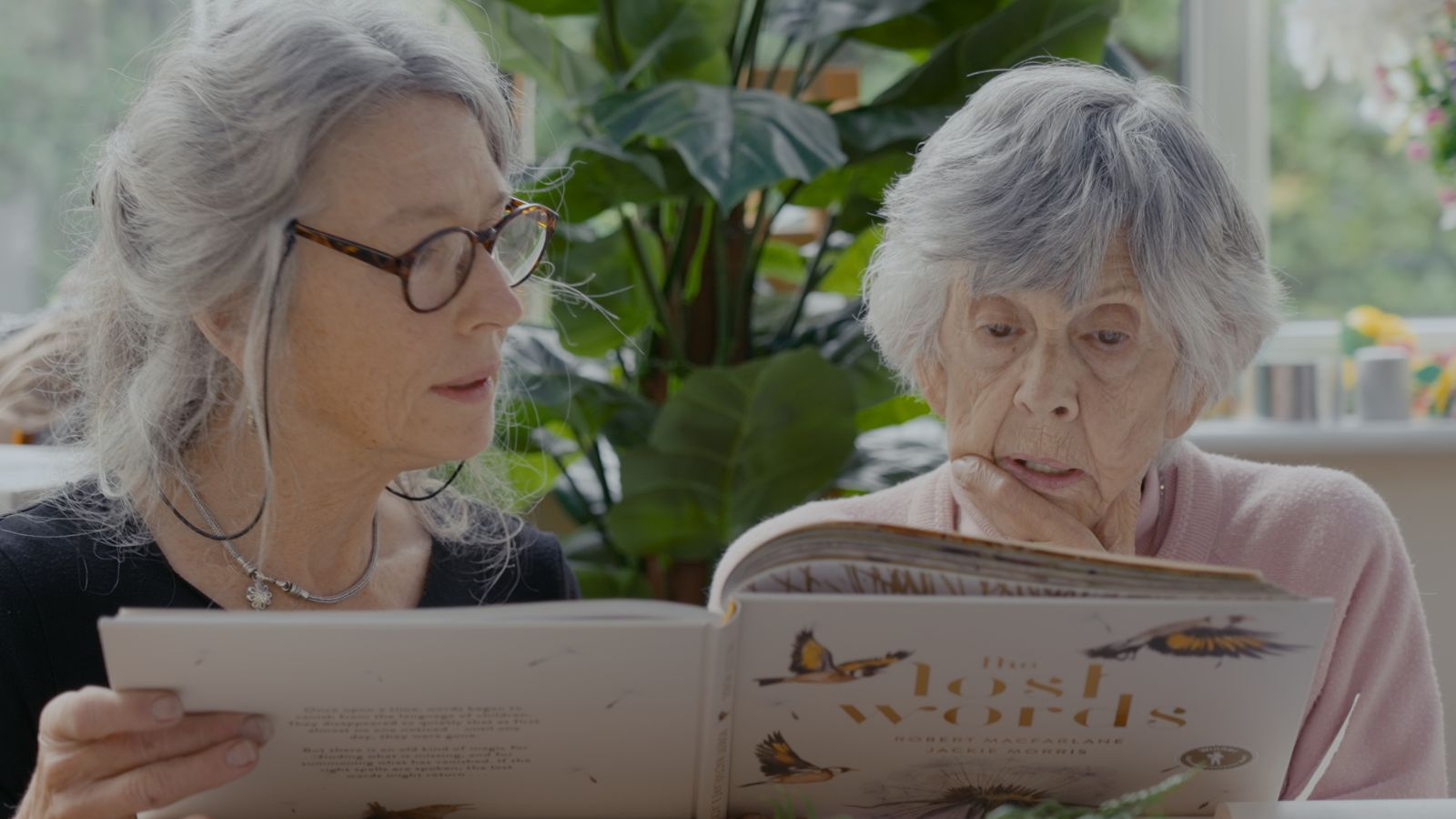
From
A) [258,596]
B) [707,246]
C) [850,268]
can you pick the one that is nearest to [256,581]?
[258,596]

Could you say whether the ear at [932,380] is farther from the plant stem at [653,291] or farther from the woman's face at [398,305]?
the plant stem at [653,291]

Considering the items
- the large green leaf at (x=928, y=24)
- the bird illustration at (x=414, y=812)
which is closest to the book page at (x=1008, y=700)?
the bird illustration at (x=414, y=812)

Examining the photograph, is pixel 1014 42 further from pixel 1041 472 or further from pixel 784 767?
pixel 784 767

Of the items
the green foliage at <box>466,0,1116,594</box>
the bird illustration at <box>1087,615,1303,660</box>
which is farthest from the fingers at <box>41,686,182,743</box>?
the green foliage at <box>466,0,1116,594</box>

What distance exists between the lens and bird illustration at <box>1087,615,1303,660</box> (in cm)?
81

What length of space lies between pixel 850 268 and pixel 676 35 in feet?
1.74

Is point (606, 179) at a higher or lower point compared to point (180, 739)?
higher

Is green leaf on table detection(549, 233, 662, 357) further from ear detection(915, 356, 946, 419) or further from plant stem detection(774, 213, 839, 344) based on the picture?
ear detection(915, 356, 946, 419)

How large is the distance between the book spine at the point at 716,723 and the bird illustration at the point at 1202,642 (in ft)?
0.71

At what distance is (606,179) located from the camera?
188 cm

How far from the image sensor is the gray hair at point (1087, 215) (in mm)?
1176

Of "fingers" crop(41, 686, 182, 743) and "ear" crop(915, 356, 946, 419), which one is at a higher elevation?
"ear" crop(915, 356, 946, 419)

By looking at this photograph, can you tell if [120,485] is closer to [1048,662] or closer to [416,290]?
[416,290]

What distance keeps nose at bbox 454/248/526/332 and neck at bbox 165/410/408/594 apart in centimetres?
17
